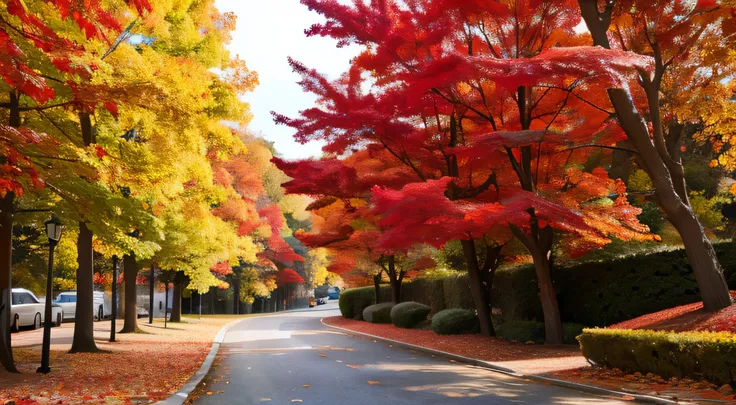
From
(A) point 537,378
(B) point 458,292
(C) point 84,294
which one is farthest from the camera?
(B) point 458,292

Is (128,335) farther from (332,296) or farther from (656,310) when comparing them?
(332,296)

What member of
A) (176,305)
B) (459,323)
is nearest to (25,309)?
(176,305)

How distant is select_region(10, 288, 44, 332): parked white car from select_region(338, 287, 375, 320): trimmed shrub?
61.1 ft

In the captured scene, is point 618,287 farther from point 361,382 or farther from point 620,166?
point 620,166

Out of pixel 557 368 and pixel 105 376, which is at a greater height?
pixel 105 376

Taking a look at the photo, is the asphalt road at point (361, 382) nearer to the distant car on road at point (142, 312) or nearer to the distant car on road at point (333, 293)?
the distant car on road at point (142, 312)

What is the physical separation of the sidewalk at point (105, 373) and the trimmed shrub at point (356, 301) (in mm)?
19836

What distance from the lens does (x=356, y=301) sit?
40188mm

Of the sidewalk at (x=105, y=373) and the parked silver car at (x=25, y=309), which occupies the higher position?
the parked silver car at (x=25, y=309)

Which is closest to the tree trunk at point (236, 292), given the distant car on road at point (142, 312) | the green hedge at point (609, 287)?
the distant car on road at point (142, 312)

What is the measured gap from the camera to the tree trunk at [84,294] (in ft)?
52.6

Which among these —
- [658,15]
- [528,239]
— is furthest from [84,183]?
[658,15]

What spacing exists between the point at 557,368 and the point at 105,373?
9178 mm

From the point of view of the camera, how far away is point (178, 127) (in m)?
14.7
